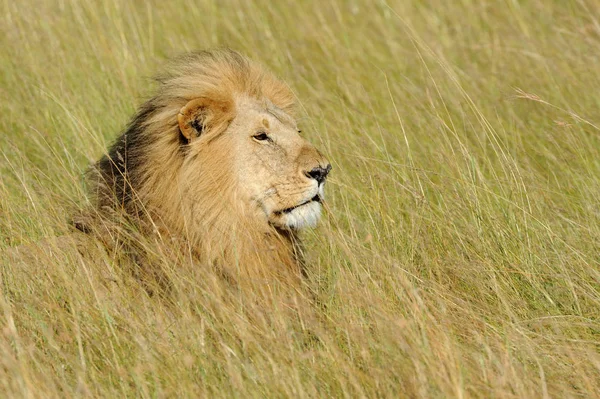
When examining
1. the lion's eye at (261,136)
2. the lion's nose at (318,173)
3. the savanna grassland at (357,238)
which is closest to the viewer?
the savanna grassland at (357,238)

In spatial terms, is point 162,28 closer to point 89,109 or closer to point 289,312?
point 89,109

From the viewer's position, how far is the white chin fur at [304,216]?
4.54 metres

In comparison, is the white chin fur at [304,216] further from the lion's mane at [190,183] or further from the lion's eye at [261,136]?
the lion's eye at [261,136]

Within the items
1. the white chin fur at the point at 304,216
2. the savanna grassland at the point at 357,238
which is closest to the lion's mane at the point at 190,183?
the white chin fur at the point at 304,216

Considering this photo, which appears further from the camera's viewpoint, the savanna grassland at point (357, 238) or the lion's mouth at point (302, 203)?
the lion's mouth at point (302, 203)

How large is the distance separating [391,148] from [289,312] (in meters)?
2.20

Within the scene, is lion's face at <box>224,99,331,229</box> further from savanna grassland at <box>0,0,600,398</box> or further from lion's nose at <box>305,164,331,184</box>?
savanna grassland at <box>0,0,600,398</box>

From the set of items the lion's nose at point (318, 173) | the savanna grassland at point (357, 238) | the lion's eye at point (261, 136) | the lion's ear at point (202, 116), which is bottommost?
the savanna grassland at point (357, 238)

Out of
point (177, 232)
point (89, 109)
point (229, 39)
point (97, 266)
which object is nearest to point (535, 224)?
point (177, 232)

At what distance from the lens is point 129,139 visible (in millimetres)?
4816

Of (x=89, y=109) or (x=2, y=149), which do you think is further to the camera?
(x=89, y=109)

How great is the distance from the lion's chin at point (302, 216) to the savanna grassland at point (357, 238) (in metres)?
0.11

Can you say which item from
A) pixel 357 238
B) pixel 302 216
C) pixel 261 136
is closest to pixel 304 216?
pixel 302 216

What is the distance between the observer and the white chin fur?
14.9 feet
